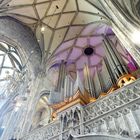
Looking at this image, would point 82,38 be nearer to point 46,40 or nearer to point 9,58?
point 46,40

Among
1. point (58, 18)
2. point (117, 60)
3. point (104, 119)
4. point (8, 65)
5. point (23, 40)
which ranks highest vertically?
point (58, 18)

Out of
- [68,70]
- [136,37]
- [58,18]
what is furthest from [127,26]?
[68,70]

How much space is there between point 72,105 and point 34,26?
7.34 meters

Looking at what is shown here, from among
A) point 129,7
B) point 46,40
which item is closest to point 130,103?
point 129,7

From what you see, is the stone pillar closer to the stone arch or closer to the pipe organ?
the pipe organ

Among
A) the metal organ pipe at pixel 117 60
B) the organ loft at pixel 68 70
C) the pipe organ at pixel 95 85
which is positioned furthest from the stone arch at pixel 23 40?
the metal organ pipe at pixel 117 60

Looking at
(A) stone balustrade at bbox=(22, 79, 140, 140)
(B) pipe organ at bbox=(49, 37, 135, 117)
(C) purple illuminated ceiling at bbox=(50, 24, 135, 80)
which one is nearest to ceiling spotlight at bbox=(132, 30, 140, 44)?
(A) stone balustrade at bbox=(22, 79, 140, 140)

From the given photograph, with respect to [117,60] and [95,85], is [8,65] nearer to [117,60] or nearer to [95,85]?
[95,85]

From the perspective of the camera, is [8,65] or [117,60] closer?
[117,60]

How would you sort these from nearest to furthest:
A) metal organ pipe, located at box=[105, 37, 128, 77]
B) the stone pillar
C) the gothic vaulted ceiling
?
the stone pillar, metal organ pipe, located at box=[105, 37, 128, 77], the gothic vaulted ceiling

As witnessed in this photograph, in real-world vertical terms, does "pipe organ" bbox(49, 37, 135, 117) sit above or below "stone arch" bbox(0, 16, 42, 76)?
below

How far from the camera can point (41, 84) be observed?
1116cm

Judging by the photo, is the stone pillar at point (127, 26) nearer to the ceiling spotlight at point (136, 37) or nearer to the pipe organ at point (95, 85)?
the ceiling spotlight at point (136, 37)

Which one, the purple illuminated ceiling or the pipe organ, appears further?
the purple illuminated ceiling
